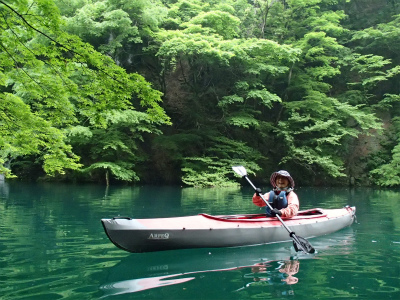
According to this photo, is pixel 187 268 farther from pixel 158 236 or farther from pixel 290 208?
pixel 290 208

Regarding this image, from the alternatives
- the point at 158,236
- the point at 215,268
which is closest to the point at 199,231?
the point at 158,236

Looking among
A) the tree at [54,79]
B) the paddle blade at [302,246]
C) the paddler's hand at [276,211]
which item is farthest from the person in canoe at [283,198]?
the tree at [54,79]

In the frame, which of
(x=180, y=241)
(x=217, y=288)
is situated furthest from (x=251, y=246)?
(x=217, y=288)

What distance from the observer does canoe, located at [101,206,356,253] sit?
180 inches

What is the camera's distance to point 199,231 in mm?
5000

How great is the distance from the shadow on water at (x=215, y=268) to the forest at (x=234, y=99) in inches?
426

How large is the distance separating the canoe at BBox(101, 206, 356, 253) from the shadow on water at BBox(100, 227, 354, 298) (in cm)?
13

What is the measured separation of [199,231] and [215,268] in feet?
2.47

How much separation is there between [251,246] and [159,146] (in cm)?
1436

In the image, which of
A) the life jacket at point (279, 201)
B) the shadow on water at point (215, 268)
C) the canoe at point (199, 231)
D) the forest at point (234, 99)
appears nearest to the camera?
the shadow on water at point (215, 268)

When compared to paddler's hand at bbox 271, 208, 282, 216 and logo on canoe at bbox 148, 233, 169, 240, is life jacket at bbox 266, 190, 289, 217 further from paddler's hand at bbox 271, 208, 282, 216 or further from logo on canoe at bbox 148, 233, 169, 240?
logo on canoe at bbox 148, 233, 169, 240

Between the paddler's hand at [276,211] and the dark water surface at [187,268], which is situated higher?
the paddler's hand at [276,211]

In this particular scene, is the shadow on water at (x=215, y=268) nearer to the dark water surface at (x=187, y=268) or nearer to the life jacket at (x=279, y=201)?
the dark water surface at (x=187, y=268)

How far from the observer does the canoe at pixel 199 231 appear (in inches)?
180
